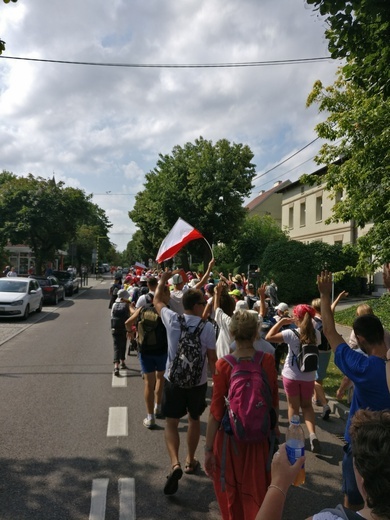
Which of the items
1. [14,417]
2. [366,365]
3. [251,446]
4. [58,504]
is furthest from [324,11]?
[14,417]

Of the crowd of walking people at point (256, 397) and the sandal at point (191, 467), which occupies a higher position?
the crowd of walking people at point (256, 397)

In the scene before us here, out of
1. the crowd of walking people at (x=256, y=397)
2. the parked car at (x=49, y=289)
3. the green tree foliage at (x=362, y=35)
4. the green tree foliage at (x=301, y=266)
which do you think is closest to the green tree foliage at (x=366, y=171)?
the green tree foliage at (x=362, y=35)

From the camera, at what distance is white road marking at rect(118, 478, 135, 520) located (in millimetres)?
3824

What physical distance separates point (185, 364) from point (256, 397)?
3.82 feet

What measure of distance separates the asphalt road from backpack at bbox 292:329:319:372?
99cm

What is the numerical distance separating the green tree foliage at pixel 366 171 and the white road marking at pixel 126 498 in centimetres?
696

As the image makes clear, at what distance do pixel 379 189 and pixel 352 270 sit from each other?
6.18ft

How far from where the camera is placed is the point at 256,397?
3104mm

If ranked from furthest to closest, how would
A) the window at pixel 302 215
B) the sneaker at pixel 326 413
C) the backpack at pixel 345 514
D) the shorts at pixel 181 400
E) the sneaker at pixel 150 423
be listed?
the window at pixel 302 215
the sneaker at pixel 326 413
the sneaker at pixel 150 423
the shorts at pixel 181 400
the backpack at pixel 345 514

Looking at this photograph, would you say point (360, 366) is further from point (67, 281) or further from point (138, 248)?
point (138, 248)

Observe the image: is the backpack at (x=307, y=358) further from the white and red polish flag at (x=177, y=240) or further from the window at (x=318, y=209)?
the window at (x=318, y=209)

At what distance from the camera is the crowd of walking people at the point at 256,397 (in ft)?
5.79

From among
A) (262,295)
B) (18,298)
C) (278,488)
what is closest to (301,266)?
(18,298)

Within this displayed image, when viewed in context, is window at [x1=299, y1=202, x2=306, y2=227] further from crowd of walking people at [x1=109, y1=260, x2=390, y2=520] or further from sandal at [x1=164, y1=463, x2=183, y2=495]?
sandal at [x1=164, y1=463, x2=183, y2=495]
